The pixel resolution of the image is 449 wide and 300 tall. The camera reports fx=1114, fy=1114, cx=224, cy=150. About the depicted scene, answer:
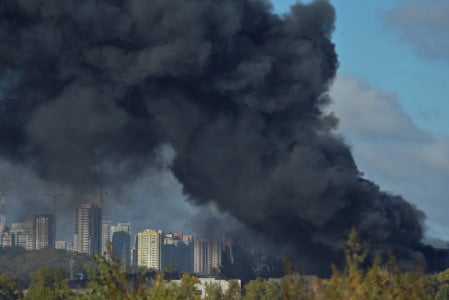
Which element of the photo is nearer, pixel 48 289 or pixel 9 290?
pixel 48 289

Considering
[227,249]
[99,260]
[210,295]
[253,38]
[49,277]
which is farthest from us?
[227,249]

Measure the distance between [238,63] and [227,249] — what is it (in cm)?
4389

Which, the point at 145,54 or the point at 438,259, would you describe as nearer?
the point at 145,54

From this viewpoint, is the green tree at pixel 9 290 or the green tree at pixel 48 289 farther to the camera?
the green tree at pixel 9 290

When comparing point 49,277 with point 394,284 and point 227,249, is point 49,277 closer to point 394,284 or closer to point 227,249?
point 227,249

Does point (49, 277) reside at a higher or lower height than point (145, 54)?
lower

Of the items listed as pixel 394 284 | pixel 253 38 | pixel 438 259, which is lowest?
pixel 394 284

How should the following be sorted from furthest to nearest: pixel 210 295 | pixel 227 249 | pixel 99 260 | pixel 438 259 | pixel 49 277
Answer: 1. pixel 227 249
2. pixel 49 277
3. pixel 438 259
4. pixel 210 295
5. pixel 99 260

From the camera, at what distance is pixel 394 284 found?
1909 centimetres

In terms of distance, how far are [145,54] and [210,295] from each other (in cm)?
3413

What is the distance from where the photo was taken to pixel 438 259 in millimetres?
82062

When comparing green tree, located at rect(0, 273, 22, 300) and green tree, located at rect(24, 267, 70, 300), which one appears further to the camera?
green tree, located at rect(0, 273, 22, 300)

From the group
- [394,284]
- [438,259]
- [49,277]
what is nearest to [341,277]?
[394,284]

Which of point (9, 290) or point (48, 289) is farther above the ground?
point (9, 290)
